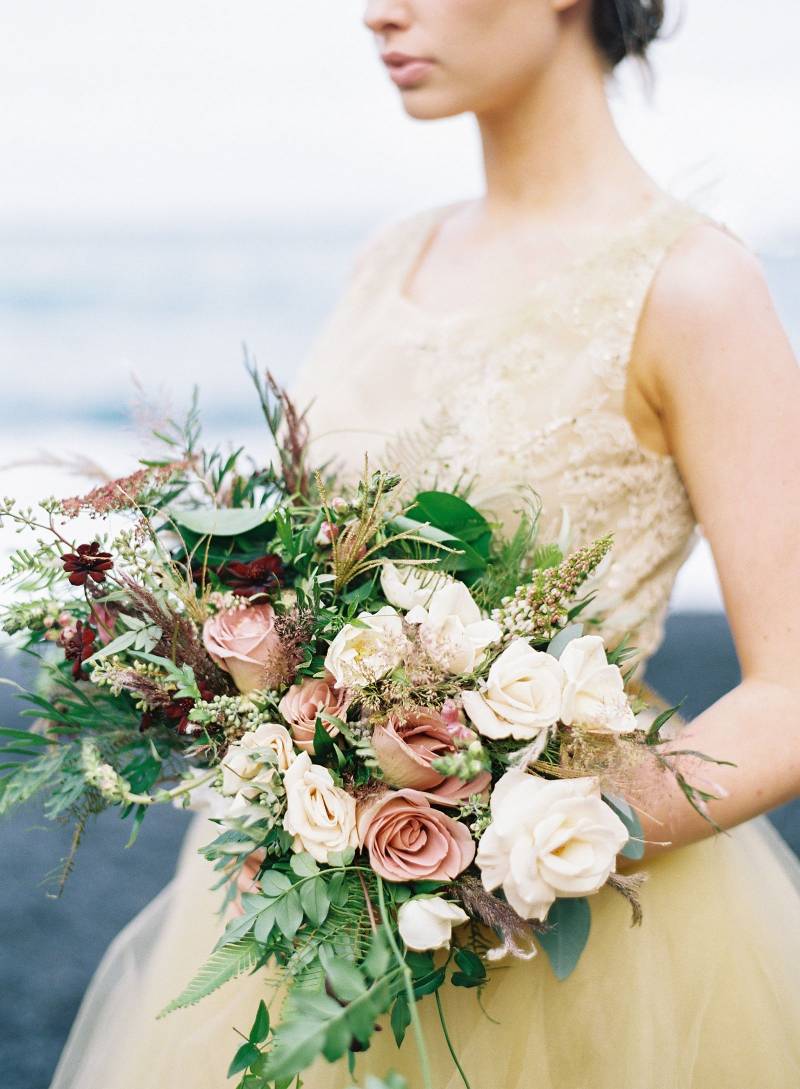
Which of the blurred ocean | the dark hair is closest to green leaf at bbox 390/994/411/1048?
the dark hair

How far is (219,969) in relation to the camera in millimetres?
852

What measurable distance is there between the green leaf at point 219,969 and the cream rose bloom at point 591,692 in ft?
1.09

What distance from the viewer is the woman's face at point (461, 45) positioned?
132cm

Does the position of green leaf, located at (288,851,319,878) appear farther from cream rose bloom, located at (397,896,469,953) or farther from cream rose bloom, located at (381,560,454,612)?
cream rose bloom, located at (381,560,454,612)

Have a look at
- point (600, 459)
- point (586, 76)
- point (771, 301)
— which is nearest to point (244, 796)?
point (600, 459)

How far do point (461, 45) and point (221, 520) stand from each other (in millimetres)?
717

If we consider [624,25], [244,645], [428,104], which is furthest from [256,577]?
[624,25]

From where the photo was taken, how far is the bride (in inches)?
44.1

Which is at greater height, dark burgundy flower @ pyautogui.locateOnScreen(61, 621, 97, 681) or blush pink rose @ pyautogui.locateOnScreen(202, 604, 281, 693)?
blush pink rose @ pyautogui.locateOnScreen(202, 604, 281, 693)

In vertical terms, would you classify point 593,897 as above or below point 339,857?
below

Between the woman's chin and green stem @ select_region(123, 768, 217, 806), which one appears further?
the woman's chin

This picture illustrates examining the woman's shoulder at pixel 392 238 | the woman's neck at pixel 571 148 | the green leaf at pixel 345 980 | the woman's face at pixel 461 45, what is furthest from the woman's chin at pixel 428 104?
the green leaf at pixel 345 980

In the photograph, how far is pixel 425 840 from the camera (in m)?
0.89

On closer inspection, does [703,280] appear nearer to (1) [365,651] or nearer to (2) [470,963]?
(1) [365,651]
